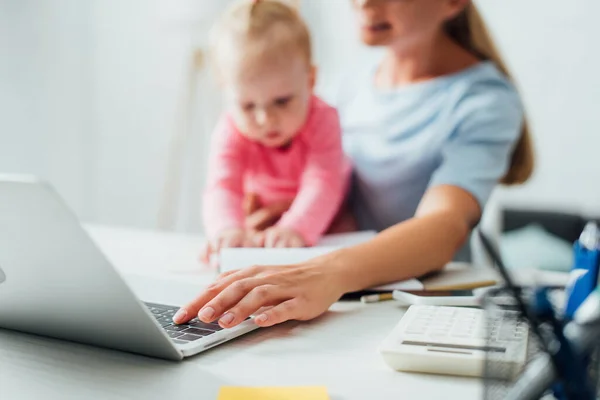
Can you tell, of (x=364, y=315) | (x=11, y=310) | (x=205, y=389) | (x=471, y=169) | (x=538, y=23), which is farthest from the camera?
(x=538, y=23)

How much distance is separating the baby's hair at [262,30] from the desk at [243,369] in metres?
0.57

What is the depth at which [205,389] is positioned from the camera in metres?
0.51

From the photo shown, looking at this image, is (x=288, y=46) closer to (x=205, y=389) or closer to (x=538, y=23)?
(x=205, y=389)

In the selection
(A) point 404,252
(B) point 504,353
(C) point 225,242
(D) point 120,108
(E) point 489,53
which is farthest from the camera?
(D) point 120,108

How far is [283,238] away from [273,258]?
16 cm

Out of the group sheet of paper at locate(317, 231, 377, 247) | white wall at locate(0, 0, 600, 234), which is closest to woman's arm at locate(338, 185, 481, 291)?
sheet of paper at locate(317, 231, 377, 247)

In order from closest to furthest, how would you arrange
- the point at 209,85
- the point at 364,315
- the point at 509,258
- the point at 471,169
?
1. the point at 364,315
2. the point at 471,169
3. the point at 509,258
4. the point at 209,85

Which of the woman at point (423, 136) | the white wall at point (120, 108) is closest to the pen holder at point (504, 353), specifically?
the woman at point (423, 136)

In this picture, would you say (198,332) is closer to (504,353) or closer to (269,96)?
(504,353)

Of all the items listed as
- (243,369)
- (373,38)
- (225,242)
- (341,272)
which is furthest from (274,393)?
(373,38)

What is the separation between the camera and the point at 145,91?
2.72 metres

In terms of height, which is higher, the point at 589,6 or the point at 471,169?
the point at 589,6

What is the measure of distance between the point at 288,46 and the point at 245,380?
29.5 inches

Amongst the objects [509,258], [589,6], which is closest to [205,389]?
[509,258]
